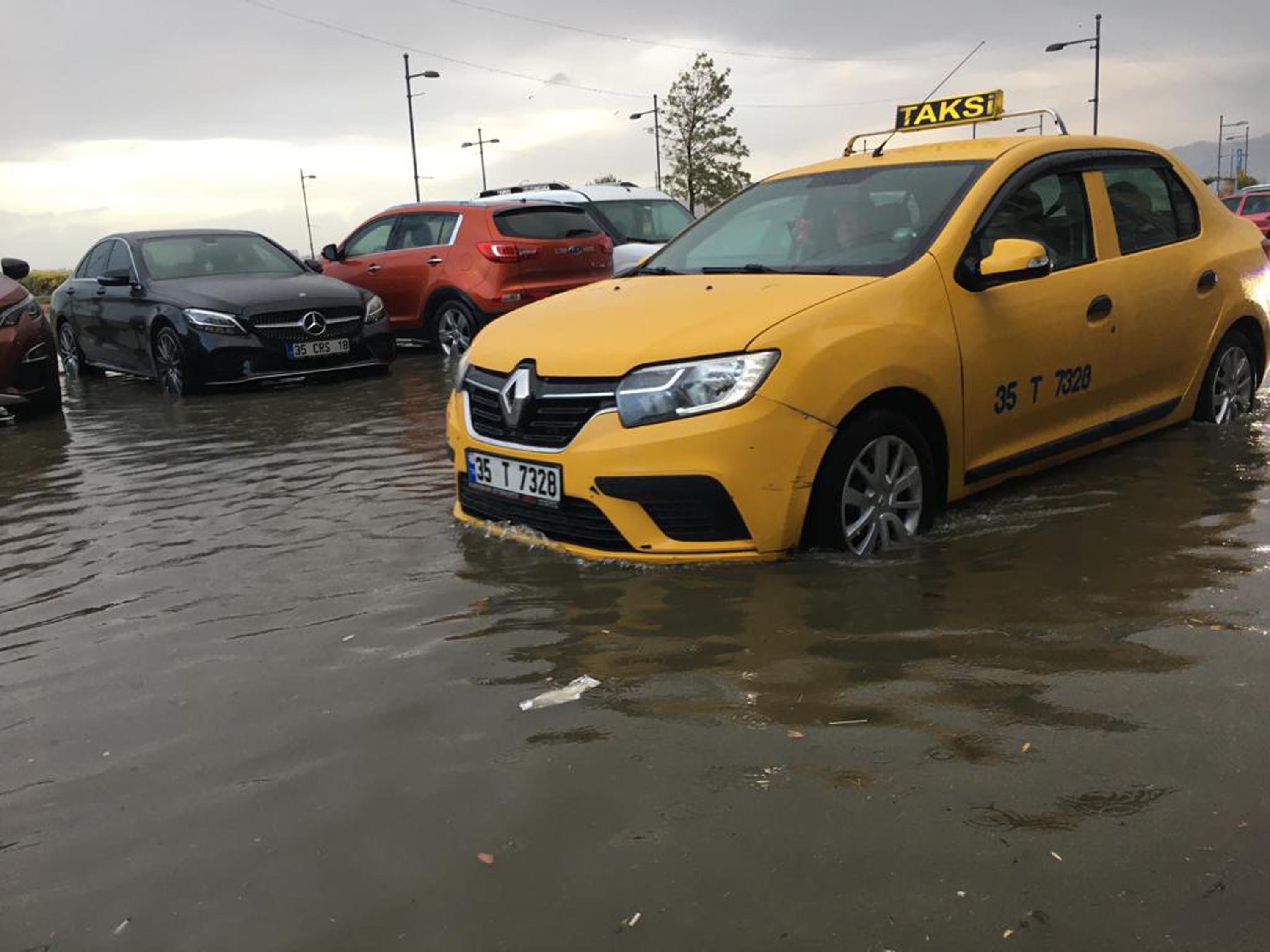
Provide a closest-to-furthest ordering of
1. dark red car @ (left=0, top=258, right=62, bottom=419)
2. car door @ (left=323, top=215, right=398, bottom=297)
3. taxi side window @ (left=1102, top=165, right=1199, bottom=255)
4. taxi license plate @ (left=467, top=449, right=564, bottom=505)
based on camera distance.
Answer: taxi license plate @ (left=467, top=449, right=564, bottom=505) → taxi side window @ (left=1102, top=165, right=1199, bottom=255) → dark red car @ (left=0, top=258, right=62, bottom=419) → car door @ (left=323, top=215, right=398, bottom=297)

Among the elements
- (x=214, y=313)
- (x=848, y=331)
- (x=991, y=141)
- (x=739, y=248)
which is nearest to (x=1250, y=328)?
(x=991, y=141)

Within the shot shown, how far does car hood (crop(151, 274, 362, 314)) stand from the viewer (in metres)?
9.84

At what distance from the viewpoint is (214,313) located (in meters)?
9.80

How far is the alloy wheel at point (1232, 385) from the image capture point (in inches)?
236

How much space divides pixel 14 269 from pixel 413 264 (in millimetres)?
3796

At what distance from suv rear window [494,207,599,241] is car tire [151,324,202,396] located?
3338mm

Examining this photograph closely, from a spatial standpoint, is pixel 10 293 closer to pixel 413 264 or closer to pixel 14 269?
pixel 14 269

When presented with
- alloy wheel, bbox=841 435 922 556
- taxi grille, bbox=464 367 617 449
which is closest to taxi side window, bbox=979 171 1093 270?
alloy wheel, bbox=841 435 922 556

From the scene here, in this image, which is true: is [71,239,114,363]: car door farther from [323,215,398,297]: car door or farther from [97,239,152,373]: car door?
[323,215,398,297]: car door

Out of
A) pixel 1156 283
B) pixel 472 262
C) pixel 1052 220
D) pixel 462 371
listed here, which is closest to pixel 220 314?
pixel 472 262

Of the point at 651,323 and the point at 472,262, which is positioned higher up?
the point at 472,262

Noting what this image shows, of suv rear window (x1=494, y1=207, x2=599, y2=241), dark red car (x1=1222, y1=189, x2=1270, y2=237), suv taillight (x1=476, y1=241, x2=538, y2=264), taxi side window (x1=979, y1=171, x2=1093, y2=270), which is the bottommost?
taxi side window (x1=979, y1=171, x2=1093, y2=270)

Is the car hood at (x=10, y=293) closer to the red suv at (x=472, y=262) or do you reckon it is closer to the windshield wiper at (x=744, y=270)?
the red suv at (x=472, y=262)

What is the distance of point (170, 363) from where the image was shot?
10.2m
